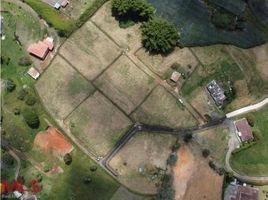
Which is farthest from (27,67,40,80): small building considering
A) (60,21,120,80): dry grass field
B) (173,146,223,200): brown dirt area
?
(173,146,223,200): brown dirt area

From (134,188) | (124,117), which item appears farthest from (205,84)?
(134,188)

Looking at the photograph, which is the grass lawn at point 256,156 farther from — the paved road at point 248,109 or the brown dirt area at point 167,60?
the brown dirt area at point 167,60

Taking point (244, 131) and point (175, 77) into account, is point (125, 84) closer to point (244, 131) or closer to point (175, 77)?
point (175, 77)

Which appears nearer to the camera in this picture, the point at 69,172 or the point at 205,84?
the point at 69,172

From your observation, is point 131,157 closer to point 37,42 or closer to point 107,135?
point 107,135

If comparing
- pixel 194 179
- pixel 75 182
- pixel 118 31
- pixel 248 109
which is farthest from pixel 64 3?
pixel 194 179
